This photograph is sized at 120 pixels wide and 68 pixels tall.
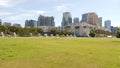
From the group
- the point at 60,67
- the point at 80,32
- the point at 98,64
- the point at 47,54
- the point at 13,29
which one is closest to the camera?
the point at 60,67

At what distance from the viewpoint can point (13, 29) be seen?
360 ft

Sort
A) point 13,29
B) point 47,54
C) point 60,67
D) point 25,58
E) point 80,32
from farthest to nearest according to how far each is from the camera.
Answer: point 80,32 → point 13,29 → point 47,54 → point 25,58 → point 60,67

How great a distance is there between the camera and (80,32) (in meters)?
187

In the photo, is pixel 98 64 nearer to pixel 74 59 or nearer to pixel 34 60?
pixel 74 59

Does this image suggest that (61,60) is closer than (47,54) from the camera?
Yes

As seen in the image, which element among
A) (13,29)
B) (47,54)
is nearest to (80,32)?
(13,29)

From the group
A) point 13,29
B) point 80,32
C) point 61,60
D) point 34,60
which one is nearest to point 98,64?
point 61,60

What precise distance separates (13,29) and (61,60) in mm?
97767

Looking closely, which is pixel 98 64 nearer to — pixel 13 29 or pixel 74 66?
pixel 74 66

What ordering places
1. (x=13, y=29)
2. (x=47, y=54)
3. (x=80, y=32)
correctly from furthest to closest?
(x=80, y=32)
(x=13, y=29)
(x=47, y=54)

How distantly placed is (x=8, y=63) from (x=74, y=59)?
328 centimetres

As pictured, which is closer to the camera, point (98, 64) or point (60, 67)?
point (60, 67)

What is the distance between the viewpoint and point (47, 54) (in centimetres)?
1520

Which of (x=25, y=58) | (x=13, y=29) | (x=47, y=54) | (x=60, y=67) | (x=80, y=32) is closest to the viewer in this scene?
(x=60, y=67)
